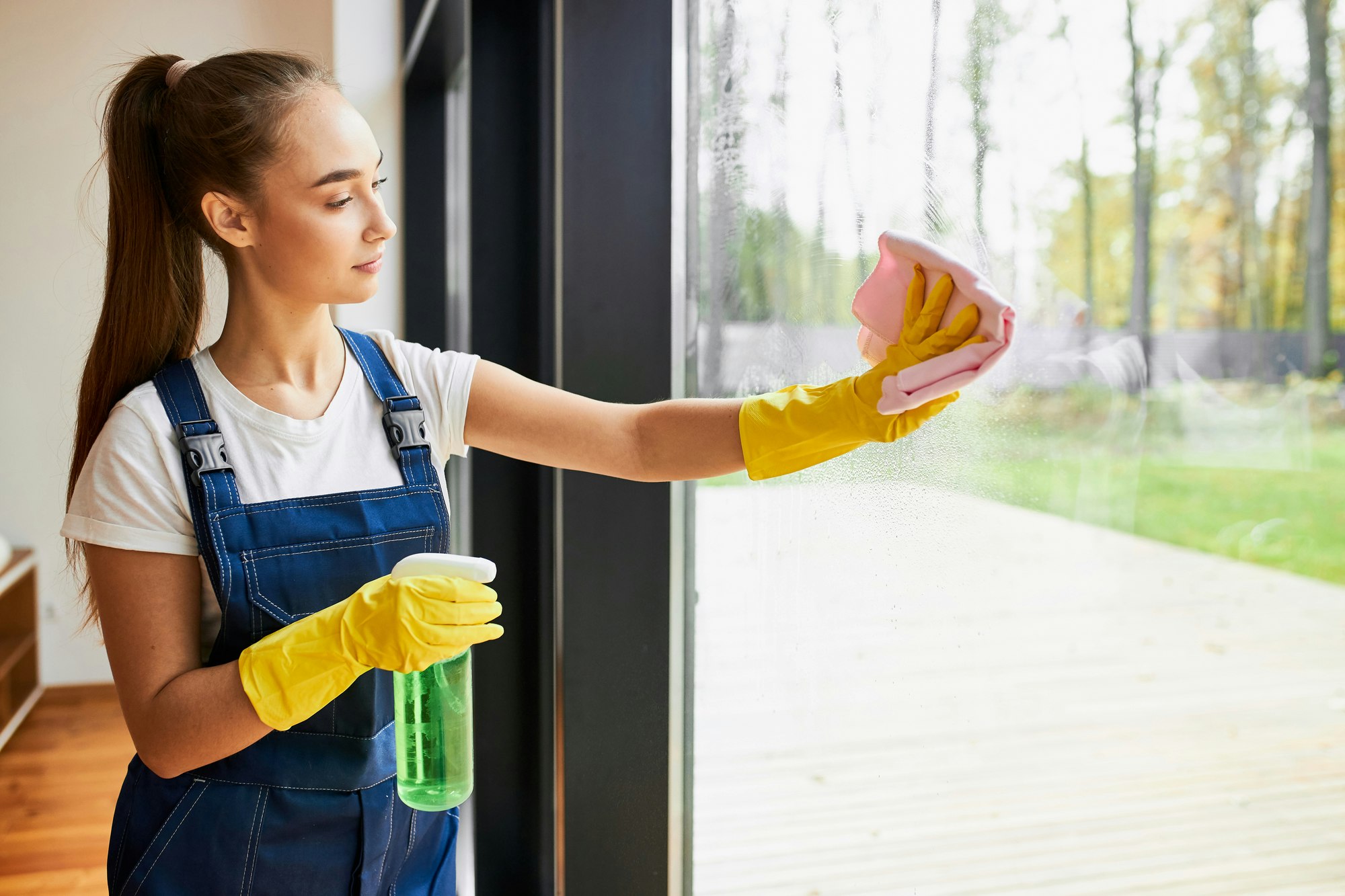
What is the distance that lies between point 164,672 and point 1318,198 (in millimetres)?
1043

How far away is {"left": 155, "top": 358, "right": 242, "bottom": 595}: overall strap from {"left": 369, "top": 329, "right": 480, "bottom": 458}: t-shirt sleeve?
23cm

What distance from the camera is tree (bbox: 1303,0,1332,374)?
375 millimetres

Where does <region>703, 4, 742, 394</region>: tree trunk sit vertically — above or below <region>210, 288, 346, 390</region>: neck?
above

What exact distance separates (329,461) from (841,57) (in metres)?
0.70

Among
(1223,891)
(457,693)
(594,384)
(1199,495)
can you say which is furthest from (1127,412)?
(594,384)

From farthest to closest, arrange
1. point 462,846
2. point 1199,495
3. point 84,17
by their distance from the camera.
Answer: point 84,17 < point 462,846 < point 1199,495

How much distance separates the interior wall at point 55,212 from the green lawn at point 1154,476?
352 centimetres

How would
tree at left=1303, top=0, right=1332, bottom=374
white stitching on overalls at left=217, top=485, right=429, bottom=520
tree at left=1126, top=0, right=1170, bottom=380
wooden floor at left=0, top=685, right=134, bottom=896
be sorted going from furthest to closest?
wooden floor at left=0, top=685, right=134, bottom=896, white stitching on overalls at left=217, top=485, right=429, bottom=520, tree at left=1126, top=0, right=1170, bottom=380, tree at left=1303, top=0, right=1332, bottom=374

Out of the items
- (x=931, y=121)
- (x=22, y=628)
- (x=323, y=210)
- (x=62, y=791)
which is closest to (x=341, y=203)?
(x=323, y=210)

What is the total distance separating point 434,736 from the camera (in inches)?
41.1

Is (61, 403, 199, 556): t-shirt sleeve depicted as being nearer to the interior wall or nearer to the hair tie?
the hair tie

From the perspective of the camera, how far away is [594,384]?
132 cm

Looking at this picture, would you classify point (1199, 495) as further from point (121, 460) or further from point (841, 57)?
point (121, 460)

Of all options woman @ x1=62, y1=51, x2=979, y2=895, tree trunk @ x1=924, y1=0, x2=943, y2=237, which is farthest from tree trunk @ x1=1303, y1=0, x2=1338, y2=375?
woman @ x1=62, y1=51, x2=979, y2=895
